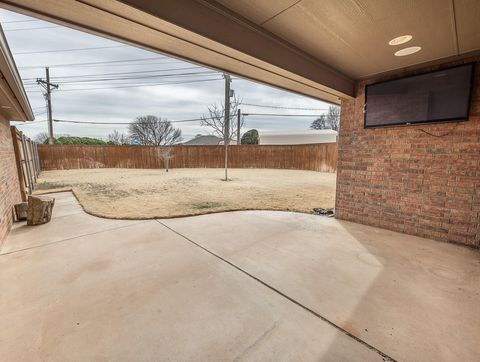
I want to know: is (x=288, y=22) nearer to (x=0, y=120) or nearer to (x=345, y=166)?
(x=345, y=166)

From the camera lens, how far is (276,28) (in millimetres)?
2000

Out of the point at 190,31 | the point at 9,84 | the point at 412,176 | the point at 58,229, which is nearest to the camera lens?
the point at 190,31

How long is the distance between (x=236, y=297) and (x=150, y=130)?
2990 centimetres

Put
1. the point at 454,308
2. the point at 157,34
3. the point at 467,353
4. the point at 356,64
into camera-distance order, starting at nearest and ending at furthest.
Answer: the point at 467,353 → the point at 454,308 → the point at 157,34 → the point at 356,64

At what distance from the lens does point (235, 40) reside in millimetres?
1876

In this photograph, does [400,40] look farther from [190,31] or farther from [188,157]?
[188,157]

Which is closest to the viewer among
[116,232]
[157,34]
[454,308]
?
[454,308]

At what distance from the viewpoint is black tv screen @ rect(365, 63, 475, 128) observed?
2.56 metres

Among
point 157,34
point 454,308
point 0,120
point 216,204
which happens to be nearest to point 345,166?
point 454,308

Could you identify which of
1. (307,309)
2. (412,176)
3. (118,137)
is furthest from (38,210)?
(118,137)

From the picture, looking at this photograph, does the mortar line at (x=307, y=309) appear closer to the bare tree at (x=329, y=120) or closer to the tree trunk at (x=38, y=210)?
the tree trunk at (x=38, y=210)

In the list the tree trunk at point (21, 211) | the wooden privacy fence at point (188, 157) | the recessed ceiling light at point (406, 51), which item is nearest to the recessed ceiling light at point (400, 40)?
the recessed ceiling light at point (406, 51)

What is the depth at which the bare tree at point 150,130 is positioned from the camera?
27.9m

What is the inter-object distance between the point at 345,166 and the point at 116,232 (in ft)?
12.4
